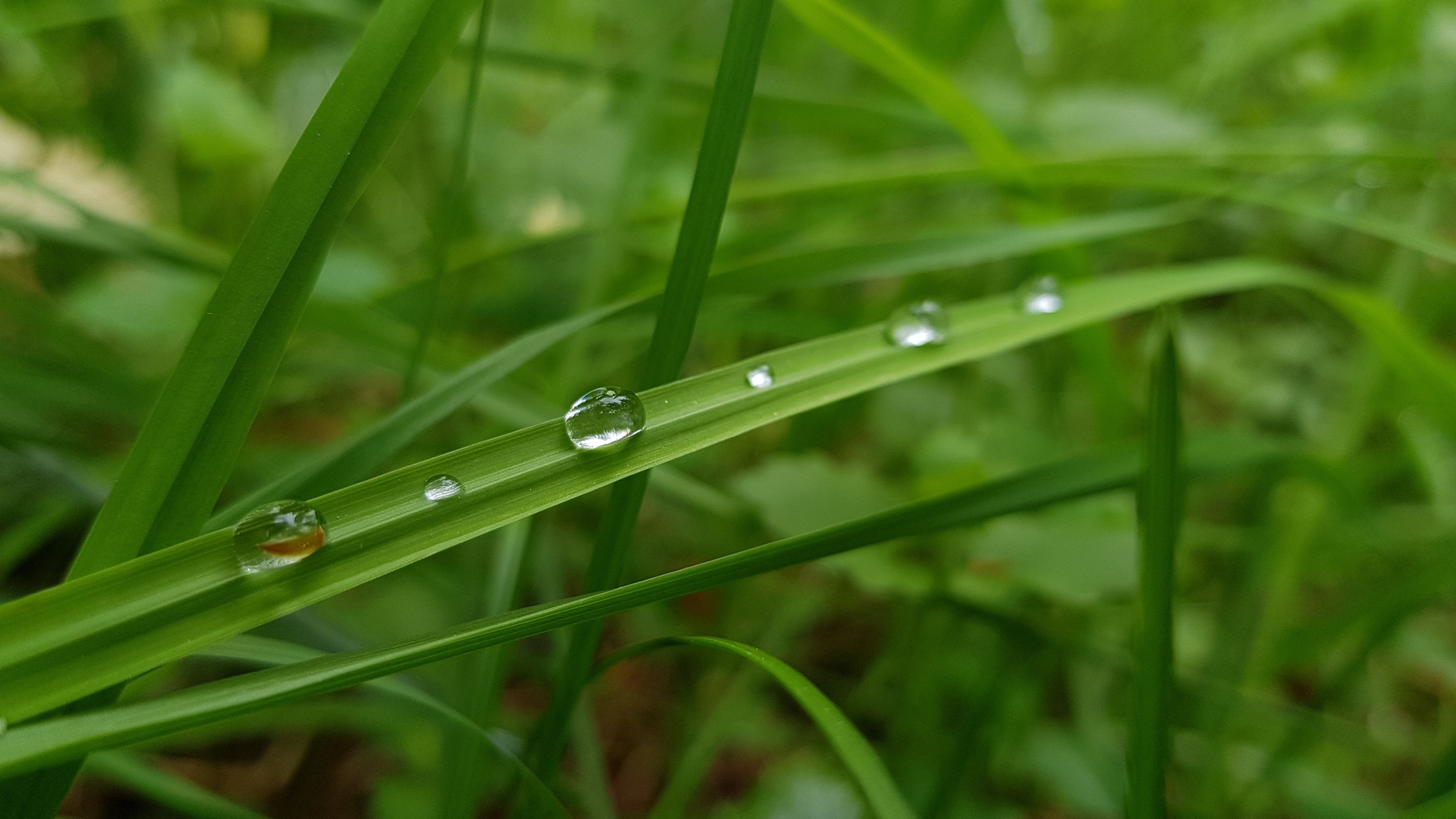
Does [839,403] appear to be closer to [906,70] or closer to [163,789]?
[906,70]

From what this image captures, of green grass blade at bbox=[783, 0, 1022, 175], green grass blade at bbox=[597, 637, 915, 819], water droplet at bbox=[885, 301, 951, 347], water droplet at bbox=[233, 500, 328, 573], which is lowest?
green grass blade at bbox=[597, 637, 915, 819]

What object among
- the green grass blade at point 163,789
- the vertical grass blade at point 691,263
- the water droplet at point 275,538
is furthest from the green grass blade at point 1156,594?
the green grass blade at point 163,789

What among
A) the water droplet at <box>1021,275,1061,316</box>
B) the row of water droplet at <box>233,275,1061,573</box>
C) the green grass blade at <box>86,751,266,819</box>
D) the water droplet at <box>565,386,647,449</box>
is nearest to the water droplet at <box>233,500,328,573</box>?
the row of water droplet at <box>233,275,1061,573</box>

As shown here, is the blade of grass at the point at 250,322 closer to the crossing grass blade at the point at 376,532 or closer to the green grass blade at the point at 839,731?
the crossing grass blade at the point at 376,532

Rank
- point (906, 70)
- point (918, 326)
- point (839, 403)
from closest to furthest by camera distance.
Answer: point (918, 326) → point (906, 70) → point (839, 403)

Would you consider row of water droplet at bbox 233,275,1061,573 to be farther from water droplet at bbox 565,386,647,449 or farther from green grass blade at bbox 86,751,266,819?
green grass blade at bbox 86,751,266,819

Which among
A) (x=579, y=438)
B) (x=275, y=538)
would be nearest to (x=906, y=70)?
(x=579, y=438)

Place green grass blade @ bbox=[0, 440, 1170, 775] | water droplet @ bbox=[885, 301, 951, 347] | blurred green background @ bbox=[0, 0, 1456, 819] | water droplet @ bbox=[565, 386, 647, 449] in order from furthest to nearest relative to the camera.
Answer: blurred green background @ bbox=[0, 0, 1456, 819], water droplet @ bbox=[885, 301, 951, 347], water droplet @ bbox=[565, 386, 647, 449], green grass blade @ bbox=[0, 440, 1170, 775]
